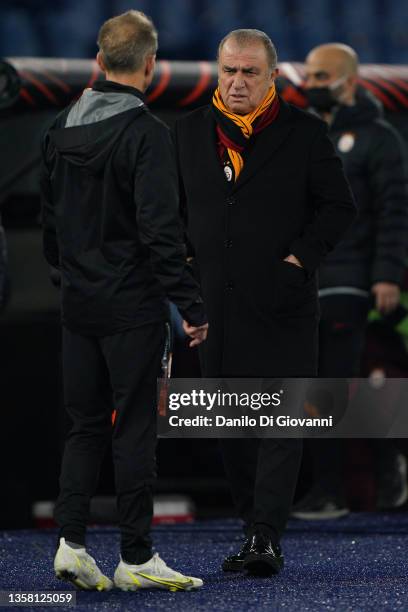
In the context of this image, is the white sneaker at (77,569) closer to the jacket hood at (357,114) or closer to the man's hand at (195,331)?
the man's hand at (195,331)

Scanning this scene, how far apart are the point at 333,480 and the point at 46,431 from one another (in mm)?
1163

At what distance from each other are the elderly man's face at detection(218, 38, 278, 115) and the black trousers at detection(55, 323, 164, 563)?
708 millimetres

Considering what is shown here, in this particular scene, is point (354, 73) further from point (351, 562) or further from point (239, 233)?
point (351, 562)

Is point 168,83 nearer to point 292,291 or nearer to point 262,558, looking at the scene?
point 292,291

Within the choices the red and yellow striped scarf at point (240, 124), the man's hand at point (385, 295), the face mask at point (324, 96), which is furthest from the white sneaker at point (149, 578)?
the face mask at point (324, 96)

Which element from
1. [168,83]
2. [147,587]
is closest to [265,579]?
[147,587]

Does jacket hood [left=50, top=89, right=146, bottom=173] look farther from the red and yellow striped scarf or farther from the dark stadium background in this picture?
the dark stadium background

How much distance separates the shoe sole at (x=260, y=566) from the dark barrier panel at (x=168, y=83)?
2.09 m

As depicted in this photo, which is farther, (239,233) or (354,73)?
(354,73)

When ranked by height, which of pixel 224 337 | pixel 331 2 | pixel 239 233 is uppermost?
pixel 331 2

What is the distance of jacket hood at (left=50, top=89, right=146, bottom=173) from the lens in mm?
2979

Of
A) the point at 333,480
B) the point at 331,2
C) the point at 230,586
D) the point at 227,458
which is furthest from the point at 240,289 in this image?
the point at 331,2

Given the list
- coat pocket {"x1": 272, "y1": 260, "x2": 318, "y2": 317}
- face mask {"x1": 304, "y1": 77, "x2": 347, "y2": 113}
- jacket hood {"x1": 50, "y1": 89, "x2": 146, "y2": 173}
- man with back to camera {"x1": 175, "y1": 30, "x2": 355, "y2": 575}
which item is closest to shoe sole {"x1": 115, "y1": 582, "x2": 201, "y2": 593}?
man with back to camera {"x1": 175, "y1": 30, "x2": 355, "y2": 575}

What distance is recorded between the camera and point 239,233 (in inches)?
133
